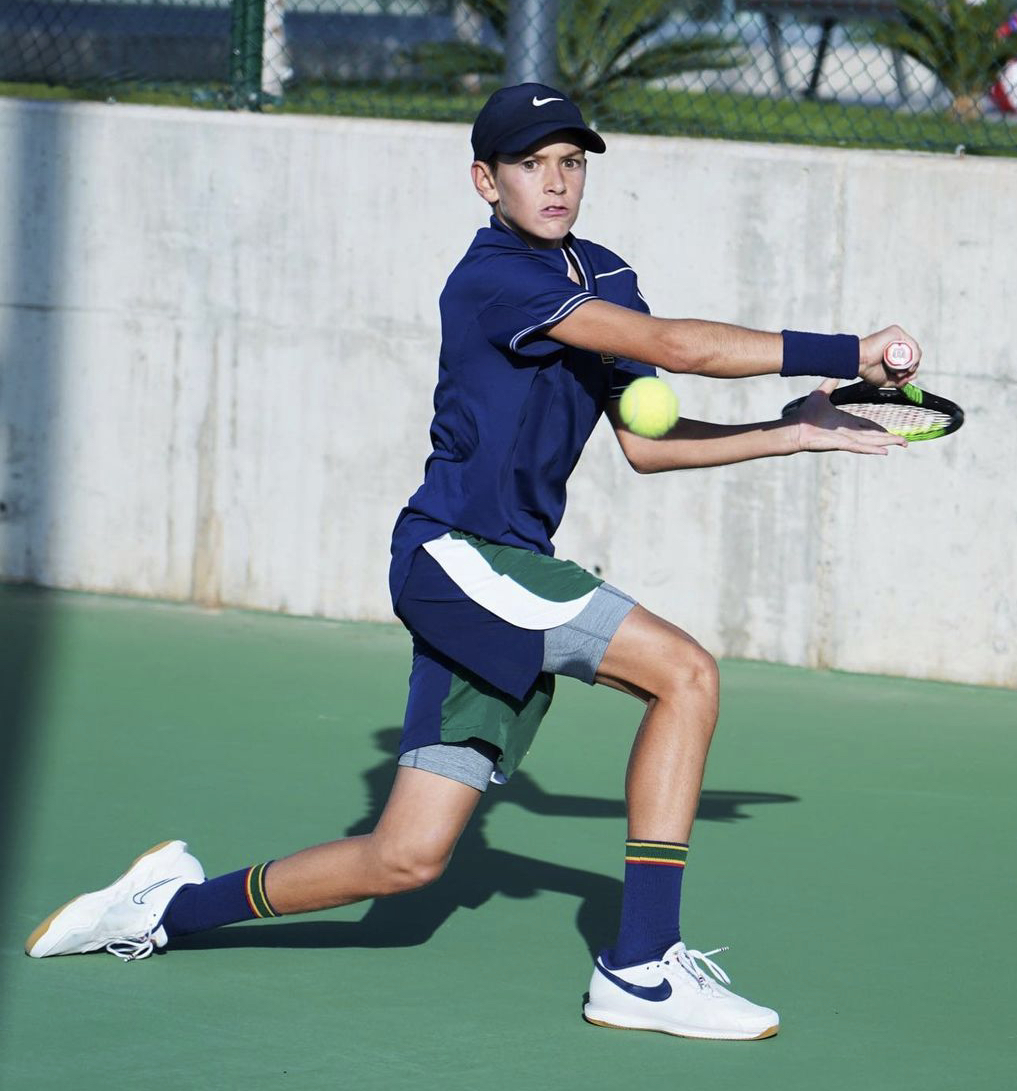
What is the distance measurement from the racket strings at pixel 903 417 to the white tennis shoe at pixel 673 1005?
113 centimetres

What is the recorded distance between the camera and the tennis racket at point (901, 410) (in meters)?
3.98

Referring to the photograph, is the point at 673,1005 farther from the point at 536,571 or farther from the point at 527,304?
the point at 527,304

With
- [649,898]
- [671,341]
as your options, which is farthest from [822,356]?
[649,898]

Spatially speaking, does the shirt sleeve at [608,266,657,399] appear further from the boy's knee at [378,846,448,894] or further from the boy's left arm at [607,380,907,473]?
the boy's knee at [378,846,448,894]

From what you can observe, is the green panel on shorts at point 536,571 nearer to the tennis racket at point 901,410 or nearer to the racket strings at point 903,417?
the tennis racket at point 901,410

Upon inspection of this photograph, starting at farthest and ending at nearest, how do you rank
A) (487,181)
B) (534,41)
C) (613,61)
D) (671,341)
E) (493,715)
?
(613,61), (534,41), (487,181), (493,715), (671,341)

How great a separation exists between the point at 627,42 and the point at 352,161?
5.36ft

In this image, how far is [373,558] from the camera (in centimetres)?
723

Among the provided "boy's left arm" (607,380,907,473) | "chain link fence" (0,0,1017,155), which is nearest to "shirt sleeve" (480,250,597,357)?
"boy's left arm" (607,380,907,473)

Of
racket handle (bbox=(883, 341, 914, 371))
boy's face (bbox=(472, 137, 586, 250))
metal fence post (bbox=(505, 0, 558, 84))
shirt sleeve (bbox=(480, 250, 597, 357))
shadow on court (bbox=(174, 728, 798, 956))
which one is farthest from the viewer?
metal fence post (bbox=(505, 0, 558, 84))

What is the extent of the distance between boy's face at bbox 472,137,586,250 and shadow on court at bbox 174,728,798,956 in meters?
1.51

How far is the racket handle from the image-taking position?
368cm

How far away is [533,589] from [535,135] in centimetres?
85

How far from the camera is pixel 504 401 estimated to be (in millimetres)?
3891
